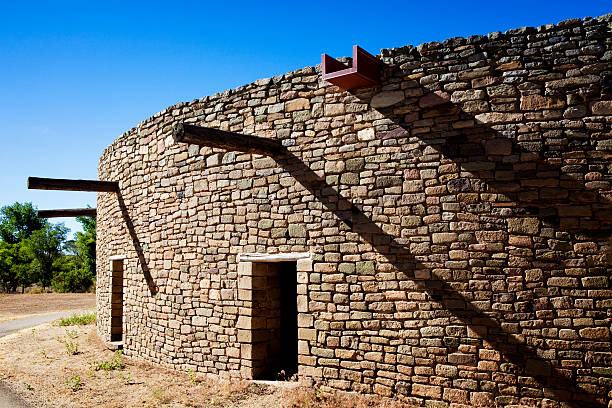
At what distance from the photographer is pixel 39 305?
781 inches

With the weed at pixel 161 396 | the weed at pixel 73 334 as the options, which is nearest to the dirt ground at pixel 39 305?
the weed at pixel 73 334

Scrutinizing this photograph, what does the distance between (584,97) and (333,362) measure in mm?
4317

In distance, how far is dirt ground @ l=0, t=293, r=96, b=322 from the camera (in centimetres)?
1758

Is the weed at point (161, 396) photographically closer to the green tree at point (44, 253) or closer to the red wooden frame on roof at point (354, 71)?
the red wooden frame on roof at point (354, 71)

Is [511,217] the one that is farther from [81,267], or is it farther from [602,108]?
[81,267]

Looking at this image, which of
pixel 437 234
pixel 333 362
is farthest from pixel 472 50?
pixel 333 362

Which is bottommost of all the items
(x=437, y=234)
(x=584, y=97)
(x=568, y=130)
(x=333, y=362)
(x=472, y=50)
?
(x=333, y=362)

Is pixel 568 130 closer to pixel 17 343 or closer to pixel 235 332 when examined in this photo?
pixel 235 332

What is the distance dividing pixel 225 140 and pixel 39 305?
17.8 metres

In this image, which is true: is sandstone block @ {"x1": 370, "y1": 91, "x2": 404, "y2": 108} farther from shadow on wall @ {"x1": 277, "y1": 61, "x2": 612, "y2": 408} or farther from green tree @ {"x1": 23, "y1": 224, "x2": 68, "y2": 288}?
green tree @ {"x1": 23, "y1": 224, "x2": 68, "y2": 288}

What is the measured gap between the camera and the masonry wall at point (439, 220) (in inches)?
198

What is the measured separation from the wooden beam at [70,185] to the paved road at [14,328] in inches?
136

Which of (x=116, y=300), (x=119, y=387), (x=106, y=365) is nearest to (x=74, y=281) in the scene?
(x=116, y=300)

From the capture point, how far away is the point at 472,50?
559 centimetres
